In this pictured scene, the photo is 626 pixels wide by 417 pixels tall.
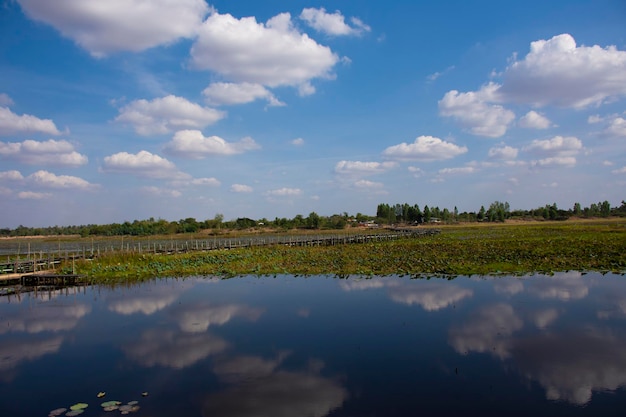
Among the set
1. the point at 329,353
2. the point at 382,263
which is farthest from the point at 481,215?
the point at 329,353

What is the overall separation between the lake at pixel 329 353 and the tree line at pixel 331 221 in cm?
9721

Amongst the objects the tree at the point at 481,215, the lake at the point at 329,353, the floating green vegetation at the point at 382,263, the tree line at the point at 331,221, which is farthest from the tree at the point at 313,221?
the lake at the point at 329,353

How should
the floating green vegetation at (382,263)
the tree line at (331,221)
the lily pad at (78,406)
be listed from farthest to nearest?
1. the tree line at (331,221)
2. the floating green vegetation at (382,263)
3. the lily pad at (78,406)

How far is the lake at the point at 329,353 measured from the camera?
31.5 feet

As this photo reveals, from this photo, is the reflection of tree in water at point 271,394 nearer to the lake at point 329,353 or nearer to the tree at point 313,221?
the lake at point 329,353

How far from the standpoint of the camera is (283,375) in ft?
36.6

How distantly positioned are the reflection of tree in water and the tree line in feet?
344

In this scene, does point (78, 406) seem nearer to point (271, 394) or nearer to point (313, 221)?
point (271, 394)

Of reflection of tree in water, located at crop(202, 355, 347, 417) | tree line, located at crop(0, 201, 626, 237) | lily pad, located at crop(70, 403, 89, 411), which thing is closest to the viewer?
reflection of tree in water, located at crop(202, 355, 347, 417)

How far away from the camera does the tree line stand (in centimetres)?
12165

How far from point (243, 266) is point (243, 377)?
79.0ft

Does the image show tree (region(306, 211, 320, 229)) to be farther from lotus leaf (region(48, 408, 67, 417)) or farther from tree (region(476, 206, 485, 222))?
lotus leaf (region(48, 408, 67, 417))

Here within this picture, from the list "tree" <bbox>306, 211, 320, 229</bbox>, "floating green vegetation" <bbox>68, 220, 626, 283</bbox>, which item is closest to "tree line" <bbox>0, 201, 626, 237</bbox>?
"tree" <bbox>306, 211, 320, 229</bbox>

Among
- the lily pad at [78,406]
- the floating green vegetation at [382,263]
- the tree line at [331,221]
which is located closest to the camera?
the lily pad at [78,406]
